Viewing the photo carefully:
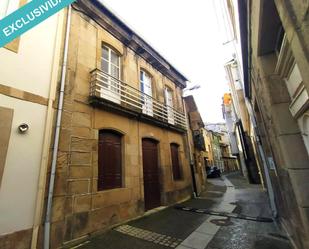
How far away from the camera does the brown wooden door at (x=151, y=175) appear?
7285 mm

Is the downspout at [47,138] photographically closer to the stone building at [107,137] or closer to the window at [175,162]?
the stone building at [107,137]

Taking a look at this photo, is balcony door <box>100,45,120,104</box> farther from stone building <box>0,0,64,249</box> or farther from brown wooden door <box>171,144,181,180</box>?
brown wooden door <box>171,144,181,180</box>

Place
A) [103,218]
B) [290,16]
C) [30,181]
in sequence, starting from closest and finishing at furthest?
[290,16] < [30,181] < [103,218]

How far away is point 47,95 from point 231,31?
6059mm

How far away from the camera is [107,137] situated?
607 cm

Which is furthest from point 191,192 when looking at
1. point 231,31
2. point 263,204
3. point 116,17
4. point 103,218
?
point 116,17

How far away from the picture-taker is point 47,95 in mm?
4566

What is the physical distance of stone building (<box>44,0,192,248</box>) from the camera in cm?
458

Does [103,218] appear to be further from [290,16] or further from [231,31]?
[231,31]

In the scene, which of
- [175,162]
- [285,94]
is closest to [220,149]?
[175,162]

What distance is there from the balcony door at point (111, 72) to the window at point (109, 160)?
1429mm

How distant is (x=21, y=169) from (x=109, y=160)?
2.51m

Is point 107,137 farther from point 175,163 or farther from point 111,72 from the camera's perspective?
point 175,163

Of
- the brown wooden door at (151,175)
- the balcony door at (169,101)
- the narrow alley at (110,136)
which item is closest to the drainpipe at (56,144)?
the narrow alley at (110,136)
